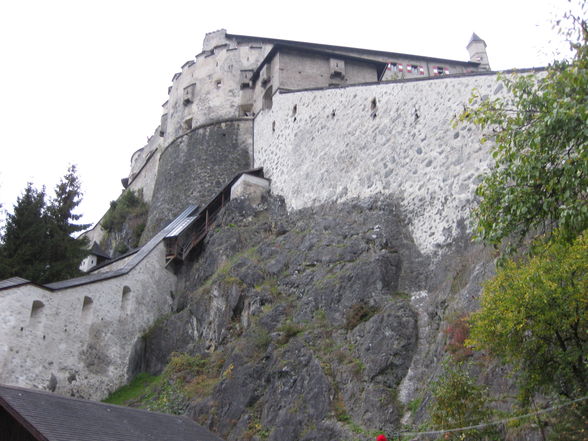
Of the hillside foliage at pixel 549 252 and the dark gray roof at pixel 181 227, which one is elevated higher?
the dark gray roof at pixel 181 227

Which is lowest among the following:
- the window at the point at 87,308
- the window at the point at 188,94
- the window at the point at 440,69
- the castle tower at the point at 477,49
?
the window at the point at 87,308

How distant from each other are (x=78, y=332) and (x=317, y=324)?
901 cm

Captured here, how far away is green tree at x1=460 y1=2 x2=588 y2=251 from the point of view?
8.17 metres

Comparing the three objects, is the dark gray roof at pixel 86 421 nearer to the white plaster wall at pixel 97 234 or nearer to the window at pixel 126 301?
the window at pixel 126 301

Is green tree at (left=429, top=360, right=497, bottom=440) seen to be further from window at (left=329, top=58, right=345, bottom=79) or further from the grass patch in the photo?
window at (left=329, top=58, right=345, bottom=79)

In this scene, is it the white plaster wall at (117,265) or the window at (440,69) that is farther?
the window at (440,69)

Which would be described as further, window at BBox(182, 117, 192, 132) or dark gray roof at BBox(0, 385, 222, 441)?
window at BBox(182, 117, 192, 132)

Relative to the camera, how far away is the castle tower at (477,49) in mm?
40969

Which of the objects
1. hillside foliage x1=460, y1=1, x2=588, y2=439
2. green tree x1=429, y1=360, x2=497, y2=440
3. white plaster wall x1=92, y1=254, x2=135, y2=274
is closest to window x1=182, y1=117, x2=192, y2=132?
white plaster wall x1=92, y1=254, x2=135, y2=274

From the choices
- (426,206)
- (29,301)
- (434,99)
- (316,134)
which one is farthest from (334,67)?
(29,301)

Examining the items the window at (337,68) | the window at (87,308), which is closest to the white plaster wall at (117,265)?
the window at (87,308)

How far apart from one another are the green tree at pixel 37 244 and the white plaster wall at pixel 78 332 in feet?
10.3

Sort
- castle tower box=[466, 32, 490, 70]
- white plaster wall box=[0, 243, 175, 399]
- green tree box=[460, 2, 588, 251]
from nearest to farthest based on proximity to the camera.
A: green tree box=[460, 2, 588, 251] → white plaster wall box=[0, 243, 175, 399] → castle tower box=[466, 32, 490, 70]

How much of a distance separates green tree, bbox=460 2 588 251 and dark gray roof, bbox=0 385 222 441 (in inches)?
347
